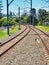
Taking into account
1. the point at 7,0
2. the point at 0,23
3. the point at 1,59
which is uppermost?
the point at 7,0

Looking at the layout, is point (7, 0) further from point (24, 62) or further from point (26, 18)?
point (26, 18)

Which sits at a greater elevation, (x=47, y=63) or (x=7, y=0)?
(x=7, y=0)

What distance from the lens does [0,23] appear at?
158 m

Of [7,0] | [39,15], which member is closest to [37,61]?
[7,0]

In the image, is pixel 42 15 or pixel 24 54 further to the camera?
pixel 42 15

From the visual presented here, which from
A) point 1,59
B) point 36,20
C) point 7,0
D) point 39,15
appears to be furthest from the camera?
point 36,20

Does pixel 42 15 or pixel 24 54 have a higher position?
pixel 24 54

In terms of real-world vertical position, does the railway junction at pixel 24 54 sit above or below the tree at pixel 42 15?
above

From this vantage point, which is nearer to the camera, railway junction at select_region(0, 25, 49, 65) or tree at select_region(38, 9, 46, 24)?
railway junction at select_region(0, 25, 49, 65)

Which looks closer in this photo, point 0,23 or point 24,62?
point 24,62

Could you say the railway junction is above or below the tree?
above

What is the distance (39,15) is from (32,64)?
424 feet

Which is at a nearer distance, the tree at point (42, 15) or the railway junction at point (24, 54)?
the railway junction at point (24, 54)

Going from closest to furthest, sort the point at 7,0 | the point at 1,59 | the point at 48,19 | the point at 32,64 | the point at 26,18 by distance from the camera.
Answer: the point at 32,64 < the point at 1,59 < the point at 7,0 < the point at 48,19 < the point at 26,18
